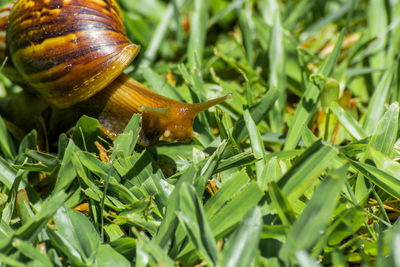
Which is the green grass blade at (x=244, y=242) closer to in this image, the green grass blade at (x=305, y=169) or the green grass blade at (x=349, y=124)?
the green grass blade at (x=305, y=169)

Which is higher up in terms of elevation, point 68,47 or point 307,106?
point 68,47

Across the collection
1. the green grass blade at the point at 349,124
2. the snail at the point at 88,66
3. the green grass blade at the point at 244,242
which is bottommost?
the green grass blade at the point at 244,242

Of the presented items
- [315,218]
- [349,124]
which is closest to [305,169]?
[315,218]

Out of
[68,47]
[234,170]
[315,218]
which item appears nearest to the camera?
[315,218]

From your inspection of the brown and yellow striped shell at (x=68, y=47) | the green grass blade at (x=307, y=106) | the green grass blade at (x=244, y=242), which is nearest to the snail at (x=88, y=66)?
the brown and yellow striped shell at (x=68, y=47)

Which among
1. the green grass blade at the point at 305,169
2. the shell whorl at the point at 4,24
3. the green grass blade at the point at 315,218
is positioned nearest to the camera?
the green grass blade at the point at 315,218

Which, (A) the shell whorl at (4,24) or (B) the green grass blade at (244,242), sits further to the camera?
(A) the shell whorl at (4,24)

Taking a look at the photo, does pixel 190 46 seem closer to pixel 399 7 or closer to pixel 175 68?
pixel 175 68

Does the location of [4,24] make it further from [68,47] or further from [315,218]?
[315,218]
